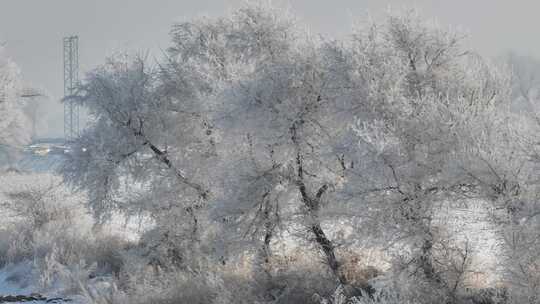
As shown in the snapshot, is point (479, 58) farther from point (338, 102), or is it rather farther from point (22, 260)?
point (22, 260)

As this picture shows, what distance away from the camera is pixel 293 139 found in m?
12.9

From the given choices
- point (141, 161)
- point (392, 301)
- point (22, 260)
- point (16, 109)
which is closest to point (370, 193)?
point (392, 301)

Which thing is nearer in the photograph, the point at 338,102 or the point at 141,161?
the point at 338,102

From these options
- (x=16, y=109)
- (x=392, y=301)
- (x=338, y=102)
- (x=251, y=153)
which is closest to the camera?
(x=392, y=301)

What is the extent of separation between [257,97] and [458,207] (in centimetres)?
458

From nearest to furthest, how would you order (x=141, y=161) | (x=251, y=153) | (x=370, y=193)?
(x=370, y=193) → (x=251, y=153) → (x=141, y=161)

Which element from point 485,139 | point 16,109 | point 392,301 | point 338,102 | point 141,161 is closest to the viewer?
point 392,301

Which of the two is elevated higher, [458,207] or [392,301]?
[458,207]

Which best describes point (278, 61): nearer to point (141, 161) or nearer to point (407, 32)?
point (407, 32)

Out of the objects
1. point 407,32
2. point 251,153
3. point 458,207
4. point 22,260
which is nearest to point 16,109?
point 22,260

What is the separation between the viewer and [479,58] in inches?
537

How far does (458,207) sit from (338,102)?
3.15 metres

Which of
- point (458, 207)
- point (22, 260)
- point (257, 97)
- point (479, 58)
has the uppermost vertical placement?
point (479, 58)

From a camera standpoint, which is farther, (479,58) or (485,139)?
(479,58)
